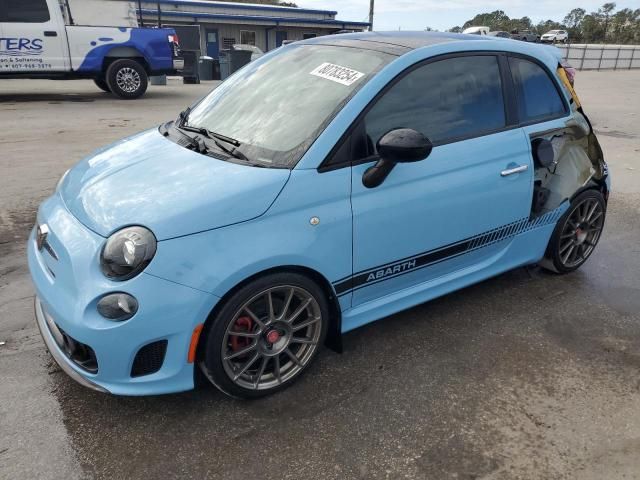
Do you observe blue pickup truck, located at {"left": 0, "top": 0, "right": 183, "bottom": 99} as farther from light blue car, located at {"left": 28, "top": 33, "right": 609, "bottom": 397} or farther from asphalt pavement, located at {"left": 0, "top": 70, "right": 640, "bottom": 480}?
light blue car, located at {"left": 28, "top": 33, "right": 609, "bottom": 397}

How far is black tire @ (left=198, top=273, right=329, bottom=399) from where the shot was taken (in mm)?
2316

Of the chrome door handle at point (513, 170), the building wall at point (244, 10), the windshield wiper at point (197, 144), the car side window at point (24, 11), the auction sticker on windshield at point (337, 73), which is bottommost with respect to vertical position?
the chrome door handle at point (513, 170)

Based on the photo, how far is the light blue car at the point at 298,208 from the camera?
7.23ft

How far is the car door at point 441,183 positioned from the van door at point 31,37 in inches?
430

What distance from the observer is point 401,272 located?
9.52 ft

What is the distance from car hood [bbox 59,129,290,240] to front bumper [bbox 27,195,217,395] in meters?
0.16

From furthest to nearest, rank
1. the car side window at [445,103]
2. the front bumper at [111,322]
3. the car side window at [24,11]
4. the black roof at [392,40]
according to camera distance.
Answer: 1. the car side window at [24,11]
2. the black roof at [392,40]
3. the car side window at [445,103]
4. the front bumper at [111,322]

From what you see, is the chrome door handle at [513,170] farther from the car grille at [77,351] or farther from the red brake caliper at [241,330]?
the car grille at [77,351]

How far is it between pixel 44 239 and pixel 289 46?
2034 millimetres

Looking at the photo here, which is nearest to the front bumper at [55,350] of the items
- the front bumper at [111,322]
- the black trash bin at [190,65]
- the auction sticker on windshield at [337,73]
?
the front bumper at [111,322]

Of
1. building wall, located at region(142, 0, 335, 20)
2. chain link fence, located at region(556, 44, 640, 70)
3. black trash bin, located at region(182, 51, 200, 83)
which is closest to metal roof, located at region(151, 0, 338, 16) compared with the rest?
building wall, located at region(142, 0, 335, 20)

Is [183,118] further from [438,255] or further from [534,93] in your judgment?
[534,93]

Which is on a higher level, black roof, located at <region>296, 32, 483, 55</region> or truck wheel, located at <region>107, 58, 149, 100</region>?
black roof, located at <region>296, 32, 483, 55</region>

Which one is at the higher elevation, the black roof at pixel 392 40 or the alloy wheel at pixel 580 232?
the black roof at pixel 392 40
